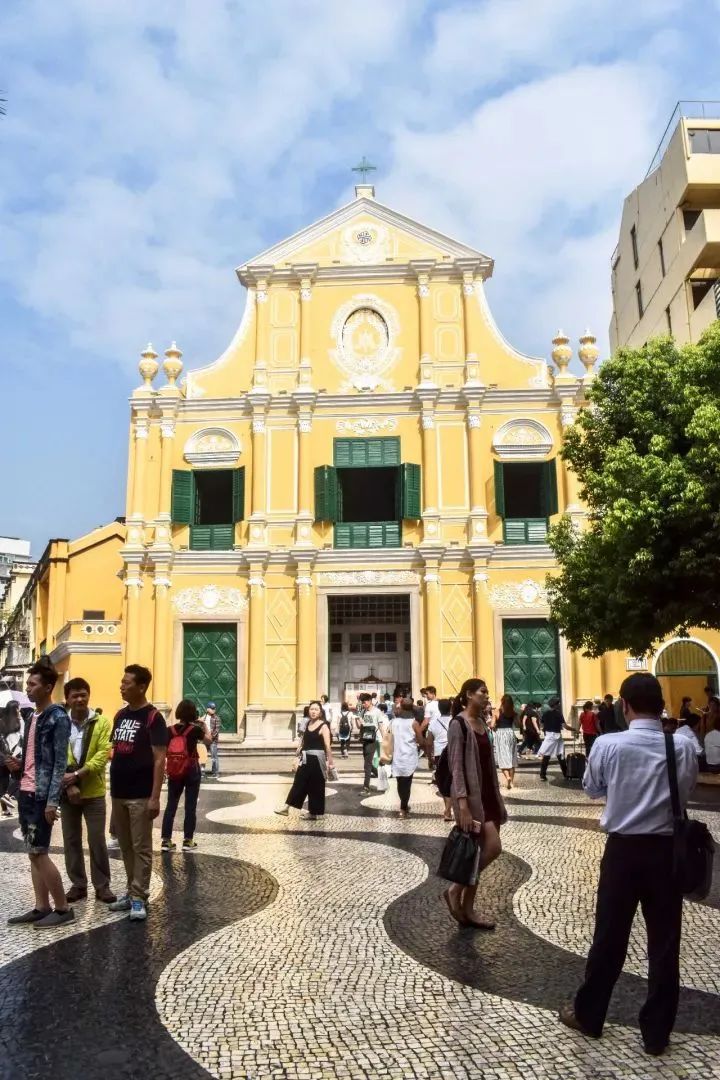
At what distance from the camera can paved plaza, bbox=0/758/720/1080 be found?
12.4ft

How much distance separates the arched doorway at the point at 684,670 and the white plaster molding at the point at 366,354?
10.7 m

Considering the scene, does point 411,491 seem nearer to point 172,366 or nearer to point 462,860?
point 172,366

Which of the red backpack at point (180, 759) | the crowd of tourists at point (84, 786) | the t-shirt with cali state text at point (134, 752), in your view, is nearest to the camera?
the crowd of tourists at point (84, 786)

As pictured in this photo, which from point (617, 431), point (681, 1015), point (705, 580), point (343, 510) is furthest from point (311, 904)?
point (343, 510)

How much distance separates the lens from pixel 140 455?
84.4 feet

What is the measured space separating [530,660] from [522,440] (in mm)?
6039

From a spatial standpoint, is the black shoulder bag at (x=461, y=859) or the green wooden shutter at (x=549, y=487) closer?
the black shoulder bag at (x=461, y=859)

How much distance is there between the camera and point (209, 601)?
25.0 metres

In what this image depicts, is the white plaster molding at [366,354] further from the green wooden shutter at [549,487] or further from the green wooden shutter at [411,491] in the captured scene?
the green wooden shutter at [549,487]

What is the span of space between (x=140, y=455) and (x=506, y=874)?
66.1 feet

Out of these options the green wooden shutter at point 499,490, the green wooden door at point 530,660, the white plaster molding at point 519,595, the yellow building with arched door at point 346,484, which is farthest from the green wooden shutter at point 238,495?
A: the green wooden door at point 530,660

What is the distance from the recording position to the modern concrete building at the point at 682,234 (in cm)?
2558

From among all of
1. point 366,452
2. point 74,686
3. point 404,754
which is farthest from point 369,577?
point 74,686

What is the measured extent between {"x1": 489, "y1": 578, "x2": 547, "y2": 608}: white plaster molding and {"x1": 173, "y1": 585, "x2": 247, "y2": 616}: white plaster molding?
677 centimetres
